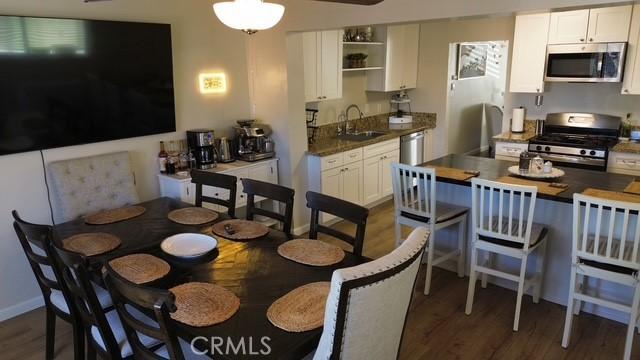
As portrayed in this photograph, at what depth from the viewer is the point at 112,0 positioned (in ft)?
10.9

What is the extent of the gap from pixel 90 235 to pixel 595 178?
352 centimetres

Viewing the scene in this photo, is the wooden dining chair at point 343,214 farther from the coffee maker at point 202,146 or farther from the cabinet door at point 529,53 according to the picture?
the cabinet door at point 529,53

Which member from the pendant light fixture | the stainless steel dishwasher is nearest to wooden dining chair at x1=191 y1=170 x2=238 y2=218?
the pendant light fixture

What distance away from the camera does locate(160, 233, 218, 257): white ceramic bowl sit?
2.37m

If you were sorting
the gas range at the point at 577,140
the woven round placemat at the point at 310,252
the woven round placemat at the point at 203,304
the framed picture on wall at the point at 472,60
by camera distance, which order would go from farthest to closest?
1. the framed picture on wall at the point at 472,60
2. the gas range at the point at 577,140
3. the woven round placemat at the point at 310,252
4. the woven round placemat at the point at 203,304

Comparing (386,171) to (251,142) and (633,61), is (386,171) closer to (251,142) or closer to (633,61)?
(251,142)

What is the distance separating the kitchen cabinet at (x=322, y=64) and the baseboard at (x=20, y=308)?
118 inches

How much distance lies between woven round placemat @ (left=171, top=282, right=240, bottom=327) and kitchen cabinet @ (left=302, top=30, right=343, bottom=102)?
306 cm

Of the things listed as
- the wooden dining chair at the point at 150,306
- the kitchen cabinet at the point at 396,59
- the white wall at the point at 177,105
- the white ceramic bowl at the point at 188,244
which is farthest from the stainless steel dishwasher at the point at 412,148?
the wooden dining chair at the point at 150,306

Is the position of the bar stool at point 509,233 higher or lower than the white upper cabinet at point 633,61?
lower

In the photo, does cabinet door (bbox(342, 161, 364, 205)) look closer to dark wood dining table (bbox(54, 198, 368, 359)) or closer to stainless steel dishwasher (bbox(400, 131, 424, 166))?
stainless steel dishwasher (bbox(400, 131, 424, 166))

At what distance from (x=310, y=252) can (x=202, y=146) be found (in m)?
2.05

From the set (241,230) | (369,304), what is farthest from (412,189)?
(369,304)

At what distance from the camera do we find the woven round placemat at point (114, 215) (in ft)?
9.66
